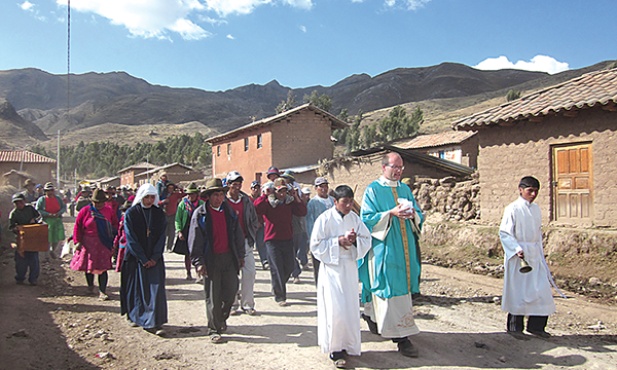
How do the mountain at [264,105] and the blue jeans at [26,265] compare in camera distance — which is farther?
the mountain at [264,105]

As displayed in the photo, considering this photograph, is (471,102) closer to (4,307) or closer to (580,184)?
(580,184)

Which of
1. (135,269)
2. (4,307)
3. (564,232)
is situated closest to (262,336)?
(135,269)

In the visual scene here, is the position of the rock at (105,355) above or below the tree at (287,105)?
below

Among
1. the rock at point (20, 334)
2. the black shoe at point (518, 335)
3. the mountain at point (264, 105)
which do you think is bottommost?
the black shoe at point (518, 335)

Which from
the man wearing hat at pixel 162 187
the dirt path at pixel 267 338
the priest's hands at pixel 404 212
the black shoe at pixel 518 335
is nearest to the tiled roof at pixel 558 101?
the dirt path at pixel 267 338

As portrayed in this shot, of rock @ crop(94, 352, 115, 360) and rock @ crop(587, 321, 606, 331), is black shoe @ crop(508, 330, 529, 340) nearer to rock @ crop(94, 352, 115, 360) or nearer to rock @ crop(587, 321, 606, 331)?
rock @ crop(587, 321, 606, 331)

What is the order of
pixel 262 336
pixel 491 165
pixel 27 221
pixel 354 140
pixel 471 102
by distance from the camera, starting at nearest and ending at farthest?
pixel 262 336 → pixel 27 221 → pixel 491 165 → pixel 354 140 → pixel 471 102

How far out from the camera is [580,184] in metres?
10.4

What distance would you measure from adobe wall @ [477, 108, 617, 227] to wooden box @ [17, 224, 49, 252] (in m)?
10.5

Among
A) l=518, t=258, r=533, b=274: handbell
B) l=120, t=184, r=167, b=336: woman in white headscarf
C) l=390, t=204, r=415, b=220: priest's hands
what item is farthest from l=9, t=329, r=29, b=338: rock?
l=518, t=258, r=533, b=274: handbell

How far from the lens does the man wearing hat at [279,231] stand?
723cm

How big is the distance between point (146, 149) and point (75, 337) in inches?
2930

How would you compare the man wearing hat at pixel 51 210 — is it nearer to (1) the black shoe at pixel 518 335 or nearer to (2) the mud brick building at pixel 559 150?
(1) the black shoe at pixel 518 335

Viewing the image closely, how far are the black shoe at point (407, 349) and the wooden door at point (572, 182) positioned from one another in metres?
7.44
